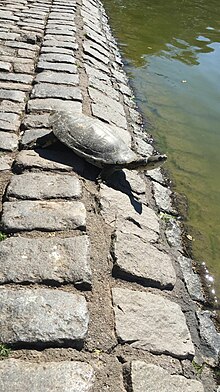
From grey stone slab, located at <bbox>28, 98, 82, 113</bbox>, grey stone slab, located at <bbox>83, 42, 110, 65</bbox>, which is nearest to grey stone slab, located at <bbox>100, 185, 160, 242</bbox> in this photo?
grey stone slab, located at <bbox>28, 98, 82, 113</bbox>

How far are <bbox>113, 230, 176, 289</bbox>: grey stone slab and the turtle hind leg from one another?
681mm

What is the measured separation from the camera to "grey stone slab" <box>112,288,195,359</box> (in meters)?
2.64

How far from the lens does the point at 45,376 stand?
7.16ft

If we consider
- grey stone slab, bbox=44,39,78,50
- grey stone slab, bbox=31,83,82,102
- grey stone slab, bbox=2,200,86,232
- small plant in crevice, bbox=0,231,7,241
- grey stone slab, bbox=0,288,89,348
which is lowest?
grey stone slab, bbox=0,288,89,348

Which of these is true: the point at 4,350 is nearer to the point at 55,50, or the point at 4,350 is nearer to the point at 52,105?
the point at 52,105

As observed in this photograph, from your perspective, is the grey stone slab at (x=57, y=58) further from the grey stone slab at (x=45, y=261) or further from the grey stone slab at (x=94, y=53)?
the grey stone slab at (x=45, y=261)

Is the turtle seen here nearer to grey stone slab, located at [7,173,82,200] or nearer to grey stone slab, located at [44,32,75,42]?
grey stone slab, located at [7,173,82,200]

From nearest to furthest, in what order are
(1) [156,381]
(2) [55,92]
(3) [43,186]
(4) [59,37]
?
(1) [156,381] < (3) [43,186] < (2) [55,92] < (4) [59,37]

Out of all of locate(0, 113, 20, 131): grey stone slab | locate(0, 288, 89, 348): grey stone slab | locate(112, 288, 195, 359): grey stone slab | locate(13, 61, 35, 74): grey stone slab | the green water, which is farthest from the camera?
locate(13, 61, 35, 74): grey stone slab

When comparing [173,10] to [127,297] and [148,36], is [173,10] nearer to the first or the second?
[148,36]

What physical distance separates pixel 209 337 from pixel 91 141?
1887 mm

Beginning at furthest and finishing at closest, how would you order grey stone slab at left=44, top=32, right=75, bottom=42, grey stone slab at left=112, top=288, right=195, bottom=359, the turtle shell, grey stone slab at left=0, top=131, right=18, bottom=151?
grey stone slab at left=44, top=32, right=75, bottom=42 < grey stone slab at left=0, top=131, right=18, bottom=151 < the turtle shell < grey stone slab at left=112, top=288, right=195, bottom=359

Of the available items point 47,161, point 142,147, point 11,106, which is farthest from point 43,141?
point 142,147

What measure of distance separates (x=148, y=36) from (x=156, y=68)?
2089 mm
